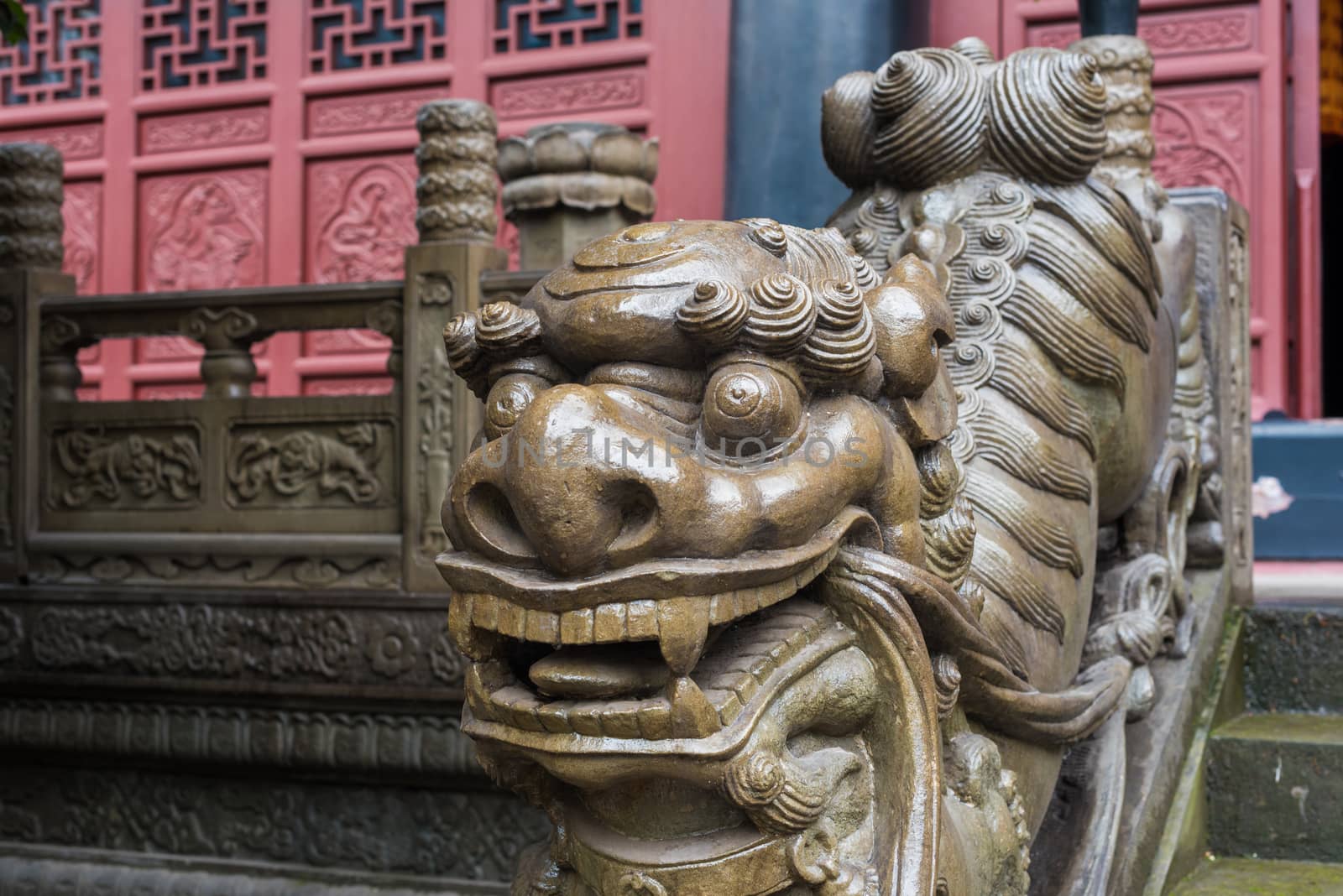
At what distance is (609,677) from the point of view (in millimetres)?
1205

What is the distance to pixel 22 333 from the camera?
4129 millimetres

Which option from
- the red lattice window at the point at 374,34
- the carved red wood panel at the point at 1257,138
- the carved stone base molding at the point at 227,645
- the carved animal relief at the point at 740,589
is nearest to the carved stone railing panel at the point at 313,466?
the carved stone base molding at the point at 227,645

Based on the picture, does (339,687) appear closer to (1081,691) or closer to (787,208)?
(787,208)

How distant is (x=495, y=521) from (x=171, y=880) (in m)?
2.98

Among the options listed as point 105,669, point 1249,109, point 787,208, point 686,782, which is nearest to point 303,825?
point 105,669

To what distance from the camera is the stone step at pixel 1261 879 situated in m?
1.91

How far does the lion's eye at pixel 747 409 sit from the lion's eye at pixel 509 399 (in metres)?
0.16

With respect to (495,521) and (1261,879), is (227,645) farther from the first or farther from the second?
(495,521)

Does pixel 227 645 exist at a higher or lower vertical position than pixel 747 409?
lower

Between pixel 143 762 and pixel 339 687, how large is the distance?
2.15 ft

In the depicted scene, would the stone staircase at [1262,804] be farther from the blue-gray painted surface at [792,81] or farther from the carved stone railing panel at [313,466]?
the blue-gray painted surface at [792,81]

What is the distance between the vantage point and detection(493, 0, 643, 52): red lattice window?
6227 millimetres

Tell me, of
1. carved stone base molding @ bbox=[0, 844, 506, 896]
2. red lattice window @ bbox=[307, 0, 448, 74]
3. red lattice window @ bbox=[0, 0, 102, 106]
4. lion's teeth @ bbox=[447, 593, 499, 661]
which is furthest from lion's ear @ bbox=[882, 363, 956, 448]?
red lattice window @ bbox=[0, 0, 102, 106]

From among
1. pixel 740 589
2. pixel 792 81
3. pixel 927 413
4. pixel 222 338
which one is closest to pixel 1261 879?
pixel 927 413
